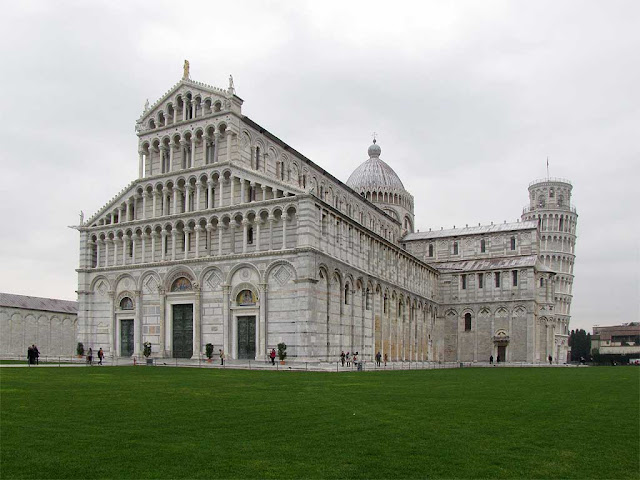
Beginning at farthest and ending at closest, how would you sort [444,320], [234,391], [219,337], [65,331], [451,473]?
[444,320], [65,331], [219,337], [234,391], [451,473]

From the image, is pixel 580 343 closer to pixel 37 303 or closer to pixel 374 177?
pixel 374 177

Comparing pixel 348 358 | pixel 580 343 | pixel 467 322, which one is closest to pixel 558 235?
pixel 467 322

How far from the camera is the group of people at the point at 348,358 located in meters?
46.6

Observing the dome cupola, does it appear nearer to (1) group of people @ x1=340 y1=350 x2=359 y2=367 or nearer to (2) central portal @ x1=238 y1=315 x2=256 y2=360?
(1) group of people @ x1=340 y1=350 x2=359 y2=367

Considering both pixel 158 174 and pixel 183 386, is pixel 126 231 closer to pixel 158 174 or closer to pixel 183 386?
pixel 158 174

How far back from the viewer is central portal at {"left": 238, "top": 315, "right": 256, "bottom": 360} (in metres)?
47.1

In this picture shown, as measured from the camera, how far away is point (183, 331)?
166 ft

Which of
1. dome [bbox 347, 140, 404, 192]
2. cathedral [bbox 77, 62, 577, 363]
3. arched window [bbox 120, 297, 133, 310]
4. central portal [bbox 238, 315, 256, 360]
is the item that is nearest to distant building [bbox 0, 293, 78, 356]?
cathedral [bbox 77, 62, 577, 363]

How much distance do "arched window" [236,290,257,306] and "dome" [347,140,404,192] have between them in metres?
43.2

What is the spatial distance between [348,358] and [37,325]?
132ft

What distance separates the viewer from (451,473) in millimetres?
10070

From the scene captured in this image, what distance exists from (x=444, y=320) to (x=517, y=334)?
923 centimetres

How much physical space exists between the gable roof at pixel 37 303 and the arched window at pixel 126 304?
2040 cm

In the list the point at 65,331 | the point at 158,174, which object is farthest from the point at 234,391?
the point at 65,331
